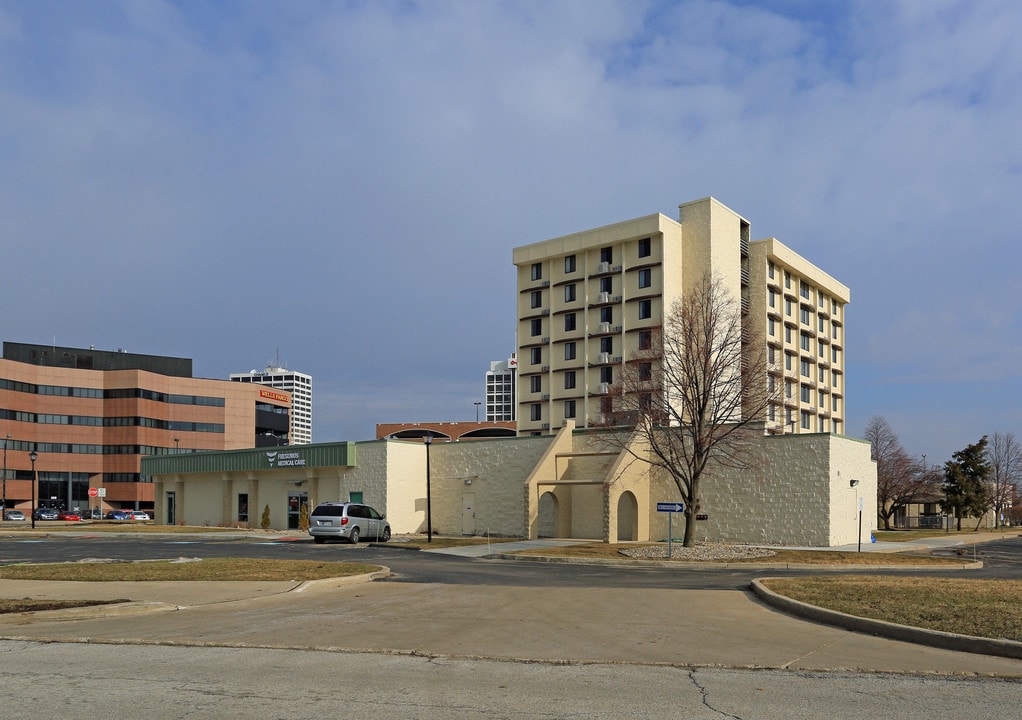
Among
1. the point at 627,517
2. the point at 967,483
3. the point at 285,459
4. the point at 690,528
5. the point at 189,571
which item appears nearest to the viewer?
the point at 189,571

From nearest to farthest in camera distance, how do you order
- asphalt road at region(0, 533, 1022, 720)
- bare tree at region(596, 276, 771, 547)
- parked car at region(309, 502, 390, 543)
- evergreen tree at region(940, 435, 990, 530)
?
asphalt road at region(0, 533, 1022, 720), bare tree at region(596, 276, 771, 547), parked car at region(309, 502, 390, 543), evergreen tree at region(940, 435, 990, 530)

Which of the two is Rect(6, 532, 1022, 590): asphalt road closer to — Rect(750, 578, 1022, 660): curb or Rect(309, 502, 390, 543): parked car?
Rect(309, 502, 390, 543): parked car

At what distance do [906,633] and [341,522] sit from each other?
2614 centimetres

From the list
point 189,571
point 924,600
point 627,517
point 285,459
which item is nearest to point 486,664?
point 924,600

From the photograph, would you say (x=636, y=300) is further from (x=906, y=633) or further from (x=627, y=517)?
(x=906, y=633)

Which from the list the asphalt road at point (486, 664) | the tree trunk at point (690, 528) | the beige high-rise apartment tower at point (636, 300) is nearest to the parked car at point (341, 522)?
the tree trunk at point (690, 528)

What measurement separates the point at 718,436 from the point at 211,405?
94813 millimetres

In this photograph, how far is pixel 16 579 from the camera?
19.0 m

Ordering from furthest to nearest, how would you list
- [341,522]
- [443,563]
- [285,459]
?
[285,459] < [341,522] < [443,563]

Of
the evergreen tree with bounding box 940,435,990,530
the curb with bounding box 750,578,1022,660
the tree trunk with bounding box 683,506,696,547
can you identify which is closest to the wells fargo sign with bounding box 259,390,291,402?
the evergreen tree with bounding box 940,435,990,530

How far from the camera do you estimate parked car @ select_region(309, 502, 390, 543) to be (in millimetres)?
34875

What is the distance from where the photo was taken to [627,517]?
37.6 m

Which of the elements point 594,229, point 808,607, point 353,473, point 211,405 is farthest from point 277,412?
point 808,607

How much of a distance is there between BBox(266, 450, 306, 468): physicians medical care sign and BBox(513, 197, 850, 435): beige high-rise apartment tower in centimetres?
2695
